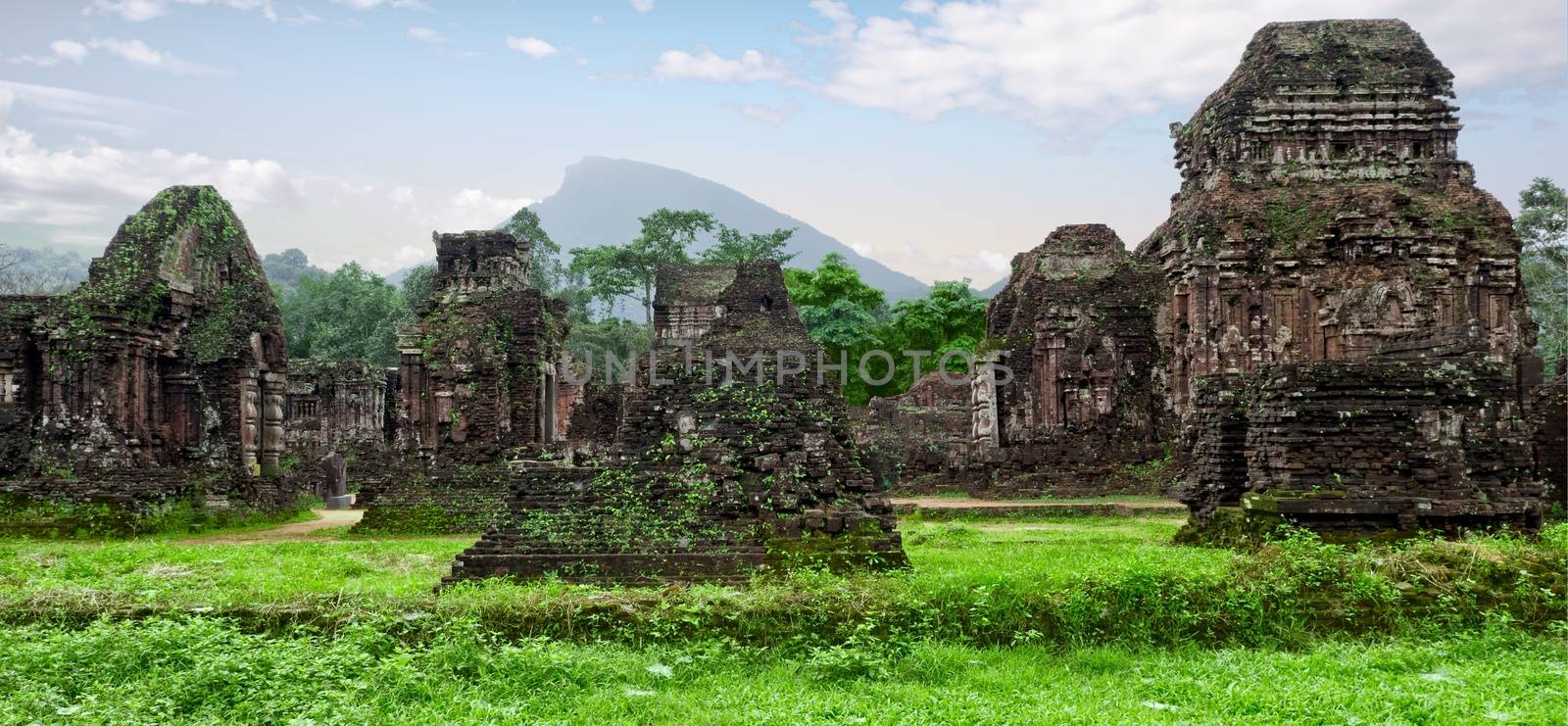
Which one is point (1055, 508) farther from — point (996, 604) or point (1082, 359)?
point (996, 604)

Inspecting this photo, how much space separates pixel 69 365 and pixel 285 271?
95058mm

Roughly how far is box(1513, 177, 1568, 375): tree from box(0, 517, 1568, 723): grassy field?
109 feet

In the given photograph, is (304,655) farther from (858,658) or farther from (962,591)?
(962,591)

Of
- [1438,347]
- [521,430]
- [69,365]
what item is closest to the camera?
[1438,347]

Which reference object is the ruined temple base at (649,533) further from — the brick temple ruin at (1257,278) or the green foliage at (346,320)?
the green foliage at (346,320)

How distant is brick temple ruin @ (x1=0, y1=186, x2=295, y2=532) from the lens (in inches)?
667

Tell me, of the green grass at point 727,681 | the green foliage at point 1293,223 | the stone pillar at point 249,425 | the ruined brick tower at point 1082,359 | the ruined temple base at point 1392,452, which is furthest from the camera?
the ruined brick tower at point 1082,359

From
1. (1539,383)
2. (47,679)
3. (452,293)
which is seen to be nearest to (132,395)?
(452,293)

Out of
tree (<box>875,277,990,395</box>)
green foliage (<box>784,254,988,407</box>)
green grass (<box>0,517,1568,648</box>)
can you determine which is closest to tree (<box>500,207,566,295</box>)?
green foliage (<box>784,254,988,407</box>)

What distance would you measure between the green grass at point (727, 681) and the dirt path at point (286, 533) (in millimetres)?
8922

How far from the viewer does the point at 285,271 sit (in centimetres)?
10481

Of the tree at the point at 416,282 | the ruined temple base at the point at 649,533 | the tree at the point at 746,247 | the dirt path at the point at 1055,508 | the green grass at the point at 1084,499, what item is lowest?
the green grass at the point at 1084,499

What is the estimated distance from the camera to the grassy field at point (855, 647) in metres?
5.98

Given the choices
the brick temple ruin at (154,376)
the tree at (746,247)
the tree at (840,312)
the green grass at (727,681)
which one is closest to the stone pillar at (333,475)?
the brick temple ruin at (154,376)
